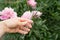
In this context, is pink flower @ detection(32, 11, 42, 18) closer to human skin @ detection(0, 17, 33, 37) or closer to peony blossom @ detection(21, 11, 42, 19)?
peony blossom @ detection(21, 11, 42, 19)

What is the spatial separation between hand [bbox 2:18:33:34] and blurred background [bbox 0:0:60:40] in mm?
49

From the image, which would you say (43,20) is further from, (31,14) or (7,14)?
(7,14)

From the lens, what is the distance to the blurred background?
195cm

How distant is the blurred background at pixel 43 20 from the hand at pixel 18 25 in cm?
5

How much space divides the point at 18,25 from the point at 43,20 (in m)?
0.33

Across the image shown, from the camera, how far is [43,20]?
209 centimetres

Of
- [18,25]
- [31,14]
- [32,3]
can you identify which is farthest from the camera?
[32,3]

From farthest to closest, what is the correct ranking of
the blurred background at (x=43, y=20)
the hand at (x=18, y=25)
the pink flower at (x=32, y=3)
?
the pink flower at (x=32, y=3) → the blurred background at (x=43, y=20) → the hand at (x=18, y=25)

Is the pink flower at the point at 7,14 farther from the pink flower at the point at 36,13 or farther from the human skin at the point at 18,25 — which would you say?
the pink flower at the point at 36,13

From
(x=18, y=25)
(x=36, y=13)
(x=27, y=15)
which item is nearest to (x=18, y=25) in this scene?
(x=18, y=25)

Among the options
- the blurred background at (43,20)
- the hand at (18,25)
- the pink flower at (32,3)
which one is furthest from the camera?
the pink flower at (32,3)

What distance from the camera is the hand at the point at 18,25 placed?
183 cm

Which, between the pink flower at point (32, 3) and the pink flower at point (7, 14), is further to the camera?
the pink flower at point (32, 3)

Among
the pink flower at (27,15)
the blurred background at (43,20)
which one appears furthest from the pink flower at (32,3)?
the pink flower at (27,15)
